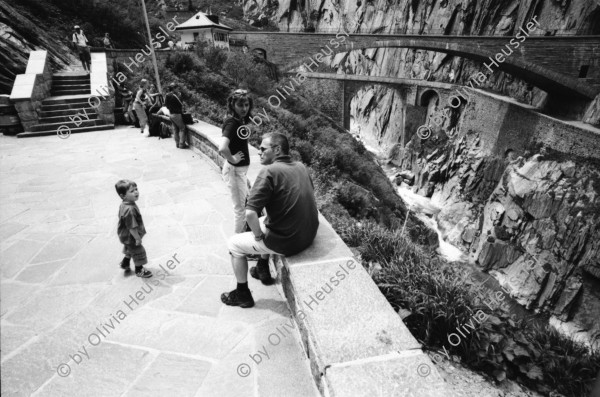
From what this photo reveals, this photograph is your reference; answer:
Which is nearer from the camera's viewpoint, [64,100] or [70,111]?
[70,111]

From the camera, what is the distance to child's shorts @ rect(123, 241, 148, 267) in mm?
3205

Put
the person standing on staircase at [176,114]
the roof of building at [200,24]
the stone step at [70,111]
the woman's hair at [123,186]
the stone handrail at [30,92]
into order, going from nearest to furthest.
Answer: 1. the woman's hair at [123,186]
2. the person standing on staircase at [176,114]
3. the stone handrail at [30,92]
4. the stone step at [70,111]
5. the roof of building at [200,24]

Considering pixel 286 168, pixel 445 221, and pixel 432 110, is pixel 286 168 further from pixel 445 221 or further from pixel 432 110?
pixel 432 110

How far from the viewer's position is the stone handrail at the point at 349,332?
1.60 metres

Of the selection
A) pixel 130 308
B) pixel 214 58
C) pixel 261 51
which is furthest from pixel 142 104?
pixel 261 51

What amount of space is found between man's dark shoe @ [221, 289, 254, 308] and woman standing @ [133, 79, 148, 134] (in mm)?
7977

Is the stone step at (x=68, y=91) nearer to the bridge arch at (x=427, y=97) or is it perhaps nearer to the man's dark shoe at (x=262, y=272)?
the man's dark shoe at (x=262, y=272)

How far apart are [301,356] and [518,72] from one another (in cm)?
2775

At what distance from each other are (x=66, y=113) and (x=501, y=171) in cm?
2571

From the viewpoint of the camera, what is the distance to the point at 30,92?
9.26 metres

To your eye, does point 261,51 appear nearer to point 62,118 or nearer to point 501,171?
point 501,171

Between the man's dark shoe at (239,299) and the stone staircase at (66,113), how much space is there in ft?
31.4

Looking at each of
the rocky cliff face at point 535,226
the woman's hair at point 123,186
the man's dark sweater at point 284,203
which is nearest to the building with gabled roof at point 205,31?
the rocky cliff face at point 535,226

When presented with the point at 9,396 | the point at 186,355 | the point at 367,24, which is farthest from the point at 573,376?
the point at 367,24
